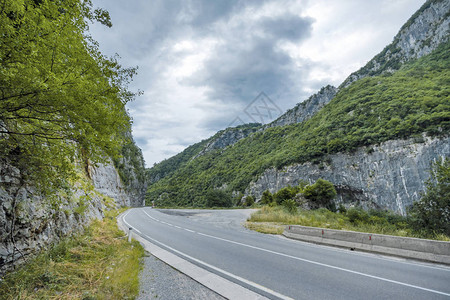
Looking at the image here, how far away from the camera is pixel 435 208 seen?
11.2m

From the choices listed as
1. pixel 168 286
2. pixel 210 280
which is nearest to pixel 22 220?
pixel 168 286

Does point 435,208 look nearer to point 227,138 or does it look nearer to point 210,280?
point 210,280

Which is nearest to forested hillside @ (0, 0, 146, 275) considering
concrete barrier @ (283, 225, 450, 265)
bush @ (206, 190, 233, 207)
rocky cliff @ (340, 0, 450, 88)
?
concrete barrier @ (283, 225, 450, 265)

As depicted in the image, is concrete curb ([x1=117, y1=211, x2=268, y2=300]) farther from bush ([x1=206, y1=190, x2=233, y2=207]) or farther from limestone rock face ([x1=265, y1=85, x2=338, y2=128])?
limestone rock face ([x1=265, y1=85, x2=338, y2=128])

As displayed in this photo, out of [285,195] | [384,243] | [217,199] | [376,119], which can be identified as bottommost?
[217,199]

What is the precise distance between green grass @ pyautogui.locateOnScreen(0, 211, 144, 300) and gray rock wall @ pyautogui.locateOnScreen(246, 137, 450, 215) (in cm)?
4338

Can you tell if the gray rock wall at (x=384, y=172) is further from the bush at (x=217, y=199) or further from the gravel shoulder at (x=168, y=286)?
the gravel shoulder at (x=168, y=286)

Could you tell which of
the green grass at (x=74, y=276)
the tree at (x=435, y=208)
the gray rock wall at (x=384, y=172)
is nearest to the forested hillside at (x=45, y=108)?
the green grass at (x=74, y=276)

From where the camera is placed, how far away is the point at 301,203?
2561 centimetres

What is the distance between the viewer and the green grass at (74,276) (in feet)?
12.2

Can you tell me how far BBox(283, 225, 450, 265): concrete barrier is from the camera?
6180 mm

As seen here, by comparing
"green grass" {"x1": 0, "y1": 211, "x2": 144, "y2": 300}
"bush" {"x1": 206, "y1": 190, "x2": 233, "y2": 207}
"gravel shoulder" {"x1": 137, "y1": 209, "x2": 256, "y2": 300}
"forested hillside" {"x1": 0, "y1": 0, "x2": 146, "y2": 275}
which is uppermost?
"forested hillside" {"x1": 0, "y1": 0, "x2": 146, "y2": 275}

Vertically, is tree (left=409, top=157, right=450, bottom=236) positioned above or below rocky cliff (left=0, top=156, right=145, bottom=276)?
below

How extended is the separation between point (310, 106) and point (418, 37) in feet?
173
